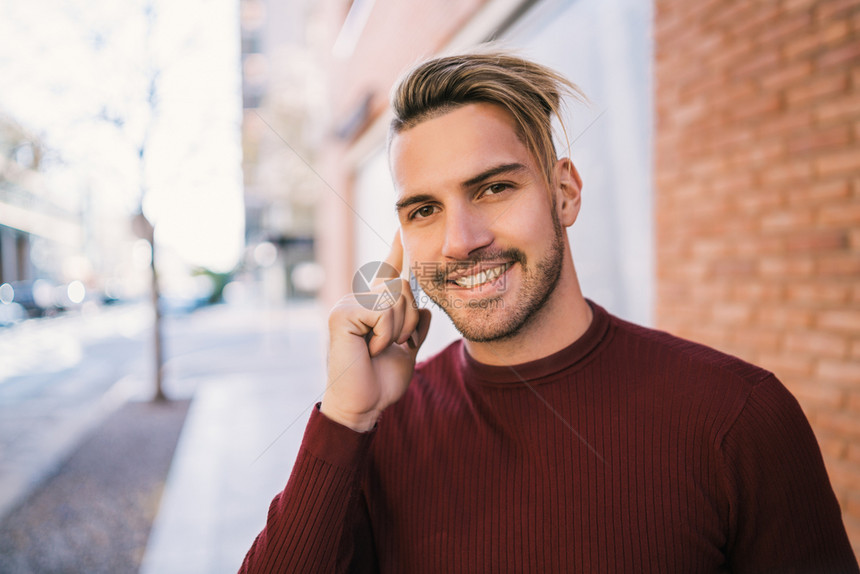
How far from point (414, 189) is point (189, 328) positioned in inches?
780

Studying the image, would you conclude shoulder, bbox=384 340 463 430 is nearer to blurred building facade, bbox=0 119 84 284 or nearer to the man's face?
the man's face

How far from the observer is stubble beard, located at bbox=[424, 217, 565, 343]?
126 centimetres

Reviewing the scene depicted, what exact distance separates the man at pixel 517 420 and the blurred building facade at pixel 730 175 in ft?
1.22

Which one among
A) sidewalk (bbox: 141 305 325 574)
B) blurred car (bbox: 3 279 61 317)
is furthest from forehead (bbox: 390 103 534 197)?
blurred car (bbox: 3 279 61 317)

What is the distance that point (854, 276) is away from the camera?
70.3 inches

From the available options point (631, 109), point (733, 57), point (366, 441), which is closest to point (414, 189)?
point (366, 441)

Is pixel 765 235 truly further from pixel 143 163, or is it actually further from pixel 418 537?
pixel 143 163

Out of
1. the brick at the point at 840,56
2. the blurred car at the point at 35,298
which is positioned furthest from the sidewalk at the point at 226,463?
the blurred car at the point at 35,298

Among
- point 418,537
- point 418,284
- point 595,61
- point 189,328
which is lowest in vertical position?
point 189,328

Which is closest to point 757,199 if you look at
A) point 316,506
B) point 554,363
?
point 554,363

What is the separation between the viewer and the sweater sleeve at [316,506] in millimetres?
1095

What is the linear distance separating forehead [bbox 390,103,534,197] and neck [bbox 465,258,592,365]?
0.35 m

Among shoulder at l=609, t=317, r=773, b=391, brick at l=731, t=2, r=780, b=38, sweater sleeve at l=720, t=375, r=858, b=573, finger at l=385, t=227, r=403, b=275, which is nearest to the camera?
sweater sleeve at l=720, t=375, r=858, b=573

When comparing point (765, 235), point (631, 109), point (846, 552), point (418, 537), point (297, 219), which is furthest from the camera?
point (297, 219)
